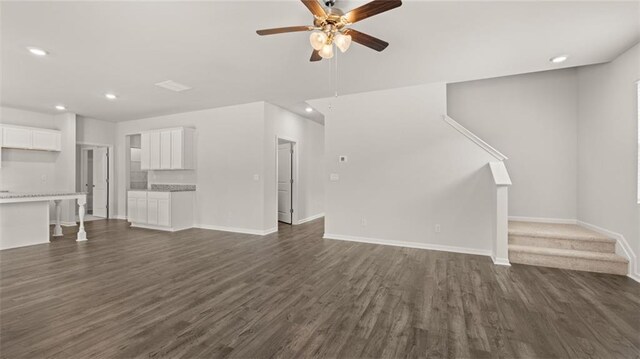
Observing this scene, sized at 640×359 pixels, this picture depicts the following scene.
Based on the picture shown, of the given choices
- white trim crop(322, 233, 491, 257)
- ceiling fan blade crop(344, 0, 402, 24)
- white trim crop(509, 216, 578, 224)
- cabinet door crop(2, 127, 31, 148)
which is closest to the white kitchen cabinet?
cabinet door crop(2, 127, 31, 148)

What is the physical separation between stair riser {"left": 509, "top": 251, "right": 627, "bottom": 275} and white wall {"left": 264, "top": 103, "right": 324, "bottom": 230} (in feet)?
14.2

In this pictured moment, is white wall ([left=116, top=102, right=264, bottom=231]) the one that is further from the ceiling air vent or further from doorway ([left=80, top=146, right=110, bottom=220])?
doorway ([left=80, top=146, right=110, bottom=220])

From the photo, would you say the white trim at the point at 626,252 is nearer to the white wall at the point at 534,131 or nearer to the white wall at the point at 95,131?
the white wall at the point at 534,131

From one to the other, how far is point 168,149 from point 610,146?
26.0ft

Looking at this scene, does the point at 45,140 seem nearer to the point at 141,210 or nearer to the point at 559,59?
the point at 141,210

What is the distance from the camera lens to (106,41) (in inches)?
120

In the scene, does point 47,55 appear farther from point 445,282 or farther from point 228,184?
point 445,282

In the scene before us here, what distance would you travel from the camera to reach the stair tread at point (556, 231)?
3.65 metres

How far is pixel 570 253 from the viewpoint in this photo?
11.8 ft

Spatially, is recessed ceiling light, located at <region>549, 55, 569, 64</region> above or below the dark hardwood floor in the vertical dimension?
above

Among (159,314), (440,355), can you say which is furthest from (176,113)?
(440,355)

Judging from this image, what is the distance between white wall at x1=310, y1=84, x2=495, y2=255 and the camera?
4.33 m

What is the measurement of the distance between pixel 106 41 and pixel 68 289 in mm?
2743

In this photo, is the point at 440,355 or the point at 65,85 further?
the point at 65,85
